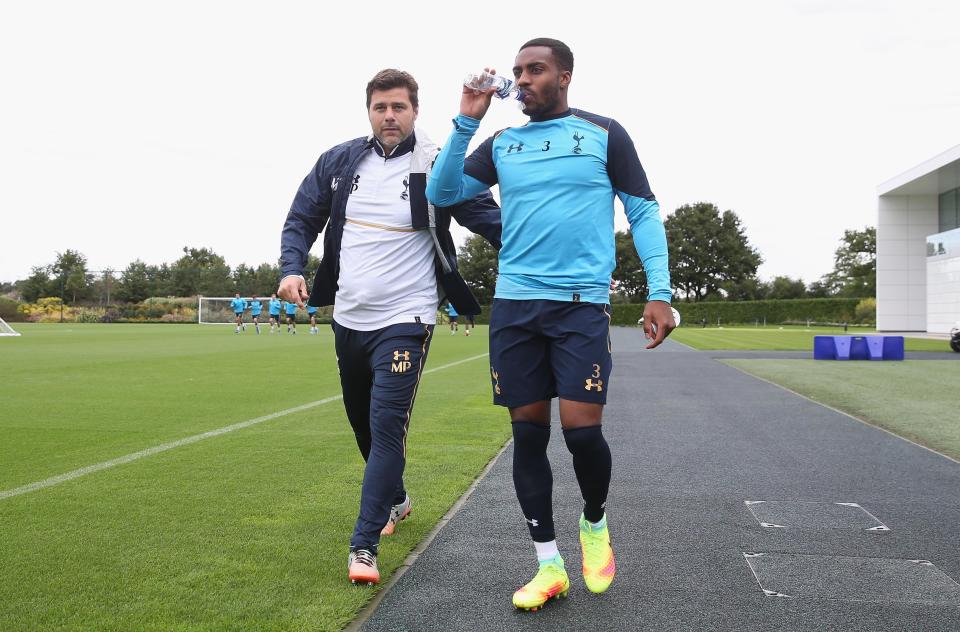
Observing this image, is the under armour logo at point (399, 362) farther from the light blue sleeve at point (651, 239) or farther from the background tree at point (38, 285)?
the background tree at point (38, 285)

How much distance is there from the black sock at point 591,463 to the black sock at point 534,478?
118mm

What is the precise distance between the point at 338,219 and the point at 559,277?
1.19 m

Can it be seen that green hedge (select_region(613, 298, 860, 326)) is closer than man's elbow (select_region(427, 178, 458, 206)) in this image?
No

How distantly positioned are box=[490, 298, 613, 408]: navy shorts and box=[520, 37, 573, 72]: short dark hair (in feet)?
3.15

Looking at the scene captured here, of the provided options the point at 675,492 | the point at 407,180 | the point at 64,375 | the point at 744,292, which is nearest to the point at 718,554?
the point at 675,492

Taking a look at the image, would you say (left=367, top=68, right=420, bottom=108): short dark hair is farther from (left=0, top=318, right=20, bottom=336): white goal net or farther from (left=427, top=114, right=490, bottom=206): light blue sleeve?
(left=0, top=318, right=20, bottom=336): white goal net

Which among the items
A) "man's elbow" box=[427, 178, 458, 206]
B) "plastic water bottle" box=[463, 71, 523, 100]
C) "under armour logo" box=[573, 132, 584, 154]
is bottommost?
"man's elbow" box=[427, 178, 458, 206]

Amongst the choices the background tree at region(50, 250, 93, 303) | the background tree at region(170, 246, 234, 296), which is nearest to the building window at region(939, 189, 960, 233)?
the background tree at region(170, 246, 234, 296)

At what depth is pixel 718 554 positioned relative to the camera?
3.68m

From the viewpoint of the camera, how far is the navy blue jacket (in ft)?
11.9

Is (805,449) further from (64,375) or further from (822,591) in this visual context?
(64,375)

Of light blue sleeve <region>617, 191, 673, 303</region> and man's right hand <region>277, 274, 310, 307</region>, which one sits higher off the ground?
light blue sleeve <region>617, 191, 673, 303</region>

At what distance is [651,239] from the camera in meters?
3.23

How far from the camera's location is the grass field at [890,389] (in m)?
8.12
